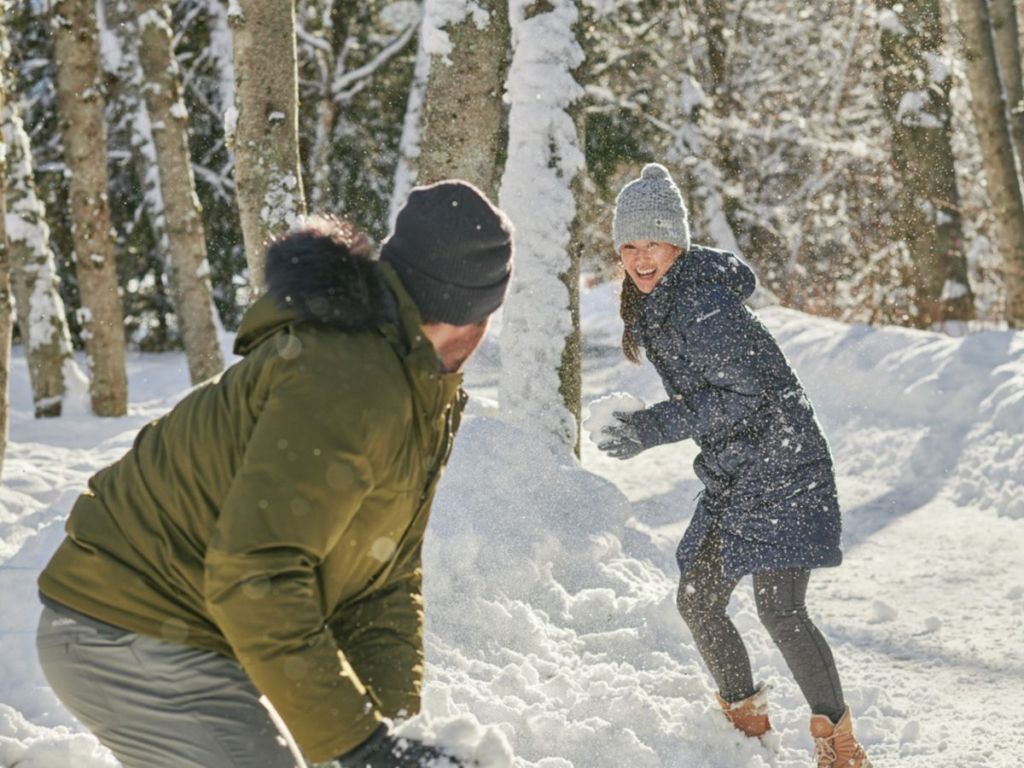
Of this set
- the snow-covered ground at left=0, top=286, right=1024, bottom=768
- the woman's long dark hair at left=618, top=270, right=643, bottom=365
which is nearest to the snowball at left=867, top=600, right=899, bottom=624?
the snow-covered ground at left=0, top=286, right=1024, bottom=768

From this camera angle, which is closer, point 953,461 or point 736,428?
point 736,428

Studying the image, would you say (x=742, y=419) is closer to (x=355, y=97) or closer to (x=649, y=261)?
(x=649, y=261)

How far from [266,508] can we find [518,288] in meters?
6.07

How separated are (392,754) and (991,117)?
12454 mm

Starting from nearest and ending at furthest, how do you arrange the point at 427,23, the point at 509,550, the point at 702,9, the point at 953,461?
the point at 509,550 → the point at 427,23 → the point at 953,461 → the point at 702,9

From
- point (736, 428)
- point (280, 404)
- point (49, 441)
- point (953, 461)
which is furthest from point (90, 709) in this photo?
point (49, 441)

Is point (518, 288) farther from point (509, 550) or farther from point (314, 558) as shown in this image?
point (314, 558)

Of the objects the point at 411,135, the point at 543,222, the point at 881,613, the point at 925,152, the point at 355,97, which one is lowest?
the point at 881,613

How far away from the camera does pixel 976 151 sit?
24484mm

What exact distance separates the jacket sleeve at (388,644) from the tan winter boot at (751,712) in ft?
6.87

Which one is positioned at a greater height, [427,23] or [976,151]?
[427,23]

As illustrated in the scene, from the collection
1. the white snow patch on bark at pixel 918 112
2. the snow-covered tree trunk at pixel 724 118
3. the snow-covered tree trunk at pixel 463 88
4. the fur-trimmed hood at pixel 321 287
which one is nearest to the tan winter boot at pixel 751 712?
the fur-trimmed hood at pixel 321 287

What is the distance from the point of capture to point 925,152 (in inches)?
521

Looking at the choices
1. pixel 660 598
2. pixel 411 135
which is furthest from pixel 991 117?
pixel 411 135
